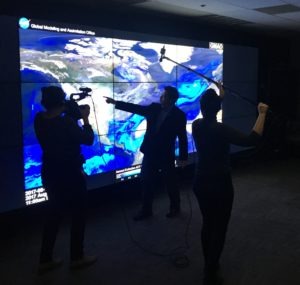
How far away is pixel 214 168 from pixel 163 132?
5.12 ft

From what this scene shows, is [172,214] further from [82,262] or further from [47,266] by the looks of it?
[47,266]

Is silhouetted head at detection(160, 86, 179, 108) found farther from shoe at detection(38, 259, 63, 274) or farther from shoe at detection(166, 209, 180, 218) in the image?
shoe at detection(38, 259, 63, 274)

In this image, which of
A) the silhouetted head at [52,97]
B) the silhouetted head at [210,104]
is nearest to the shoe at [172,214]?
the silhouetted head at [210,104]

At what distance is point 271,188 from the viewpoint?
5695 mm

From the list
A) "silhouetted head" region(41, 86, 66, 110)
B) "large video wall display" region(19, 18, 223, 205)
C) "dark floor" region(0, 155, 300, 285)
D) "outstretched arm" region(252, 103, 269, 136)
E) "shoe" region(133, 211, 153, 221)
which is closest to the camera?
"outstretched arm" region(252, 103, 269, 136)

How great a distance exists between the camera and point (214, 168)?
270cm

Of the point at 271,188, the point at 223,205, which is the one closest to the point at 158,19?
the point at 271,188

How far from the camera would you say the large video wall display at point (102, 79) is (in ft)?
13.1

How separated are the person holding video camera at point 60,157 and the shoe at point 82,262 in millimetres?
235

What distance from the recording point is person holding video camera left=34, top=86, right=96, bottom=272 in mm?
2857

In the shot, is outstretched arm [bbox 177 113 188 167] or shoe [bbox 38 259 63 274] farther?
outstretched arm [bbox 177 113 188 167]

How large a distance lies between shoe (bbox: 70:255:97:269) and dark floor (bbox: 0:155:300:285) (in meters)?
0.05

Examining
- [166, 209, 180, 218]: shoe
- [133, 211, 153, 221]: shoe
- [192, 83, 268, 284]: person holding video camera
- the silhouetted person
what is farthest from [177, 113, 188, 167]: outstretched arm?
[192, 83, 268, 284]: person holding video camera

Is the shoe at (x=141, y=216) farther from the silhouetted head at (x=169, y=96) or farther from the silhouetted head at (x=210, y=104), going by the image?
the silhouetted head at (x=210, y=104)
